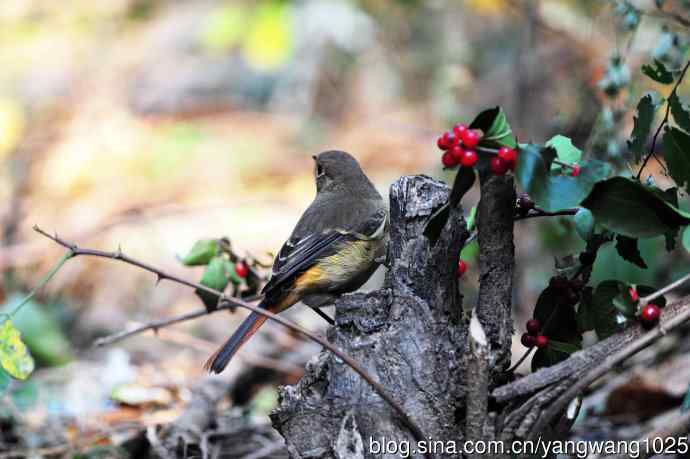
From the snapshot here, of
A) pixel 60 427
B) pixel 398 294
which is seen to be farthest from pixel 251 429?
pixel 398 294

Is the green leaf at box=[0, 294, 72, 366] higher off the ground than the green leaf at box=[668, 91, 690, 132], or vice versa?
the green leaf at box=[0, 294, 72, 366]

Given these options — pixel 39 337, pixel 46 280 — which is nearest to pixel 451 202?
pixel 46 280

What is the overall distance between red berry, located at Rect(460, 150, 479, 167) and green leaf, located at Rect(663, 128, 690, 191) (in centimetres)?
55

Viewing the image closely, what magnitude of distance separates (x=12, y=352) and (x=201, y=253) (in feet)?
3.04

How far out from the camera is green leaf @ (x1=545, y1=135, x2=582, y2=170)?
2.24 m

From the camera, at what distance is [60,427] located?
14.0 feet

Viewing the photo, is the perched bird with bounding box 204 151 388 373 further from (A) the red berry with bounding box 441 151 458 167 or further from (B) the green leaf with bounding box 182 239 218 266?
(A) the red berry with bounding box 441 151 458 167

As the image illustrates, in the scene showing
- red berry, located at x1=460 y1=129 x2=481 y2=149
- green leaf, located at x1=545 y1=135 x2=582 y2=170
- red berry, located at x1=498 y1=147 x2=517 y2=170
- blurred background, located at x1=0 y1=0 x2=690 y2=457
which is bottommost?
red berry, located at x1=498 y1=147 x2=517 y2=170

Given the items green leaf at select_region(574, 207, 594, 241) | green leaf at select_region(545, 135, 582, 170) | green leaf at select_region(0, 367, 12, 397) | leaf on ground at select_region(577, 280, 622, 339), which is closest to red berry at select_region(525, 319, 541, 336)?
leaf on ground at select_region(577, 280, 622, 339)

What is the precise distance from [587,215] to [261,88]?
7.93m

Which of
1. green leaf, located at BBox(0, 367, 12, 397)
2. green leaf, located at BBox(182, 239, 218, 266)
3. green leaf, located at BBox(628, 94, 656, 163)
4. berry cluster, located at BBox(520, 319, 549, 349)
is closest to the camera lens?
green leaf, located at BBox(628, 94, 656, 163)

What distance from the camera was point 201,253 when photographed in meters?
3.45

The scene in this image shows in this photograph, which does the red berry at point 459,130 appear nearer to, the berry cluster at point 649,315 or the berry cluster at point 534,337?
the berry cluster at point 649,315

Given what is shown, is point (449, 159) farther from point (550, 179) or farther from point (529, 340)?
point (529, 340)
